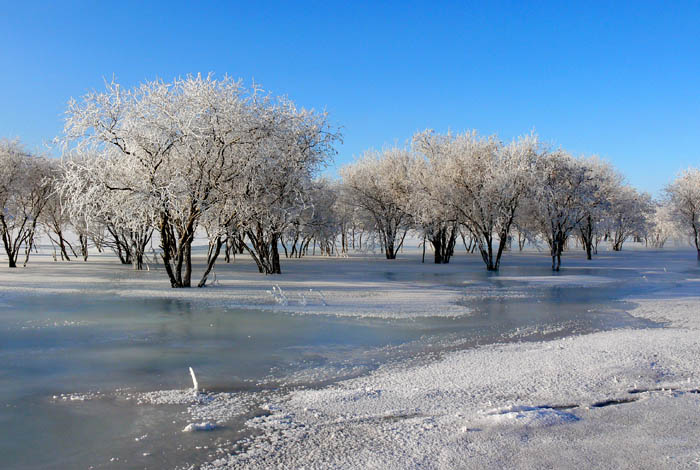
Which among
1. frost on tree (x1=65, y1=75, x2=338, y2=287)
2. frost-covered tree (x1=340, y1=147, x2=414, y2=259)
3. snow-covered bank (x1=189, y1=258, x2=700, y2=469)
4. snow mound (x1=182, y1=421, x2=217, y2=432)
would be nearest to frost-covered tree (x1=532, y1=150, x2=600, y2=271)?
frost-covered tree (x1=340, y1=147, x2=414, y2=259)

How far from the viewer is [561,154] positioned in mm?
32031

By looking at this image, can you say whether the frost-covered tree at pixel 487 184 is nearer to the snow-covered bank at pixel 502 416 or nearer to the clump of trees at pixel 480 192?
the clump of trees at pixel 480 192

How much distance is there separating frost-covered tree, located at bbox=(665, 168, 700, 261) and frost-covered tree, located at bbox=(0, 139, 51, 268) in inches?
1902

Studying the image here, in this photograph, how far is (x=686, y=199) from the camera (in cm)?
4512

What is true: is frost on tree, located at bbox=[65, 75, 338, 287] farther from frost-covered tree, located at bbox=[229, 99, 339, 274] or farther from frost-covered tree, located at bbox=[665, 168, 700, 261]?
frost-covered tree, located at bbox=[665, 168, 700, 261]

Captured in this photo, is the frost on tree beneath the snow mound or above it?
above

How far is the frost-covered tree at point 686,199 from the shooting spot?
44.7 m

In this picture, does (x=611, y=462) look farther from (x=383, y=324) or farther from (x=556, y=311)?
(x=556, y=311)

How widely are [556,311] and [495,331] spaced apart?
4062 mm

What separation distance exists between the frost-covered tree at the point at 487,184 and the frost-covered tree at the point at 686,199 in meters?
22.8

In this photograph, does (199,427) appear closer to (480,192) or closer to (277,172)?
(277,172)

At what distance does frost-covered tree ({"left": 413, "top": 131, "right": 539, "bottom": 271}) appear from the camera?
29016 mm

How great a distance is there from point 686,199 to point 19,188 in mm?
49939

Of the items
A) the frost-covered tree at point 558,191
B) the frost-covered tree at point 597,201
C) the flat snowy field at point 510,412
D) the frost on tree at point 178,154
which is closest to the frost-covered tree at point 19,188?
the frost on tree at point 178,154
